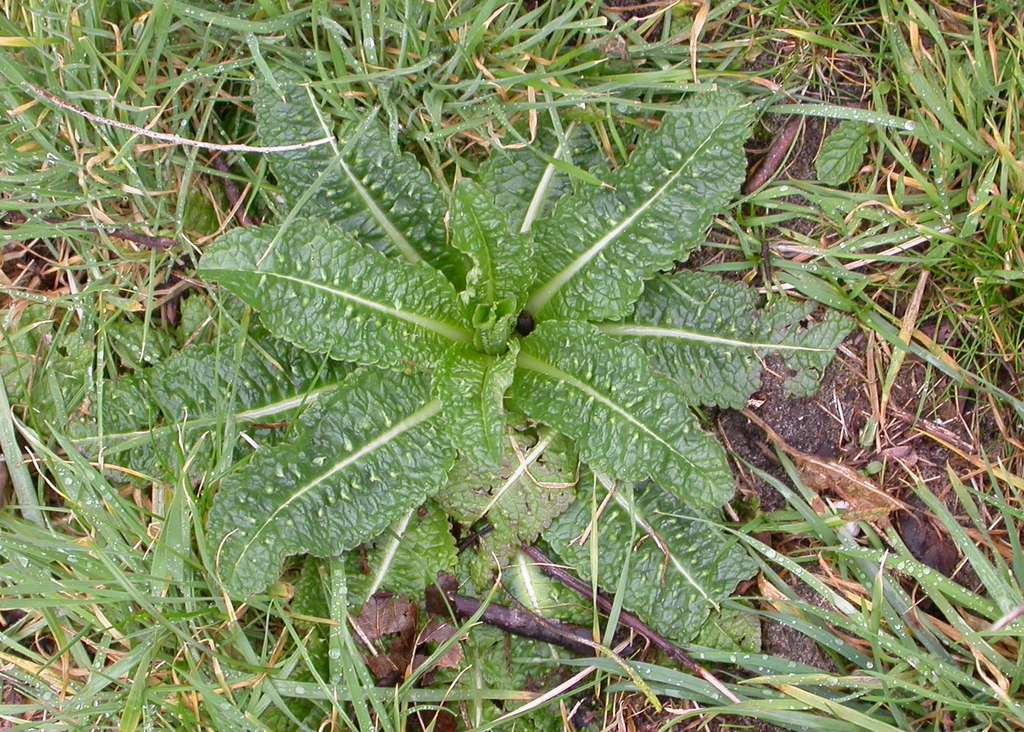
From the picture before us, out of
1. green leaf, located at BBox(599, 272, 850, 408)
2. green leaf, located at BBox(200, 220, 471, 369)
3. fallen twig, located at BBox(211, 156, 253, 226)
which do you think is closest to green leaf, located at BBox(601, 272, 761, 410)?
green leaf, located at BBox(599, 272, 850, 408)

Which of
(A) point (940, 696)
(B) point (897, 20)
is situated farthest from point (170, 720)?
(B) point (897, 20)

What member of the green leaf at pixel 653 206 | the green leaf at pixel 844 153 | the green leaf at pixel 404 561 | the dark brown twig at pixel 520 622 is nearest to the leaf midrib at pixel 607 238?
the green leaf at pixel 653 206

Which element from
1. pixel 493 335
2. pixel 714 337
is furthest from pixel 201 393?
pixel 714 337

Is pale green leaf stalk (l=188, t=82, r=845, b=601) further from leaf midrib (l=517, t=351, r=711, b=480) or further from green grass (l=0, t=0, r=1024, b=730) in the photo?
green grass (l=0, t=0, r=1024, b=730)

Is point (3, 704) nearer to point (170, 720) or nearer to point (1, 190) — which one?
point (170, 720)

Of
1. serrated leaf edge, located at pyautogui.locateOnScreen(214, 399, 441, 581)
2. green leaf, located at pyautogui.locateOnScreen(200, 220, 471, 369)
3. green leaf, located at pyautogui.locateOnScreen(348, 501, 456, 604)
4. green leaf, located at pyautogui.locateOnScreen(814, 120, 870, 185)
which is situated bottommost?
green leaf, located at pyautogui.locateOnScreen(348, 501, 456, 604)

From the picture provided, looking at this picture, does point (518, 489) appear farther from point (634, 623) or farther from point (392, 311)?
point (392, 311)
